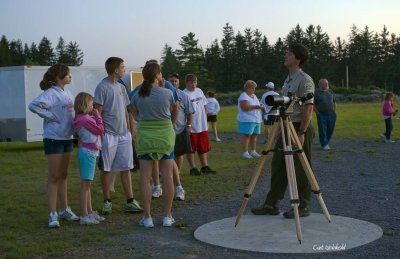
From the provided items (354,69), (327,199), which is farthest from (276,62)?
(327,199)

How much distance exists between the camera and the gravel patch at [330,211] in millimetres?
5168

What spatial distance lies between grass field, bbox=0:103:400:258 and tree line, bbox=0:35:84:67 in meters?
103

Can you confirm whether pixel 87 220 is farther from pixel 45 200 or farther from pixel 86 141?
pixel 45 200

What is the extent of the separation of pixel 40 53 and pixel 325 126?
113918 mm

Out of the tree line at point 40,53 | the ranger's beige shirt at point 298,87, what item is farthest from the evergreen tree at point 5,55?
the ranger's beige shirt at point 298,87

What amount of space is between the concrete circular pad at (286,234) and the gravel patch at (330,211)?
11 cm

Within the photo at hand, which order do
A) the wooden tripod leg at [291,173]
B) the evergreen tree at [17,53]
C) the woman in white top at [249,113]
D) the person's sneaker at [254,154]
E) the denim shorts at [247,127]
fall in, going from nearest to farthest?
1. the wooden tripod leg at [291,173]
2. the woman in white top at [249,113]
3. the denim shorts at [247,127]
4. the person's sneaker at [254,154]
5. the evergreen tree at [17,53]

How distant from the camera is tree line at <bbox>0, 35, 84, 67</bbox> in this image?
11284 cm

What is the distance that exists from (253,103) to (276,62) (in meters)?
86.1

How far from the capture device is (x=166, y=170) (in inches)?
251

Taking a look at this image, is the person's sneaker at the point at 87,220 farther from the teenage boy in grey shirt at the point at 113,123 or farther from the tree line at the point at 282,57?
the tree line at the point at 282,57

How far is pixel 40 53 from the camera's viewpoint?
121188 mm

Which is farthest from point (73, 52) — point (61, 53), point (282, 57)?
point (282, 57)

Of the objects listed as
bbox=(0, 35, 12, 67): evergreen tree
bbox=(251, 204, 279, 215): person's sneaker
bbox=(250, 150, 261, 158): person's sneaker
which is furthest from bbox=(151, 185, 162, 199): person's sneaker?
bbox=(0, 35, 12, 67): evergreen tree
